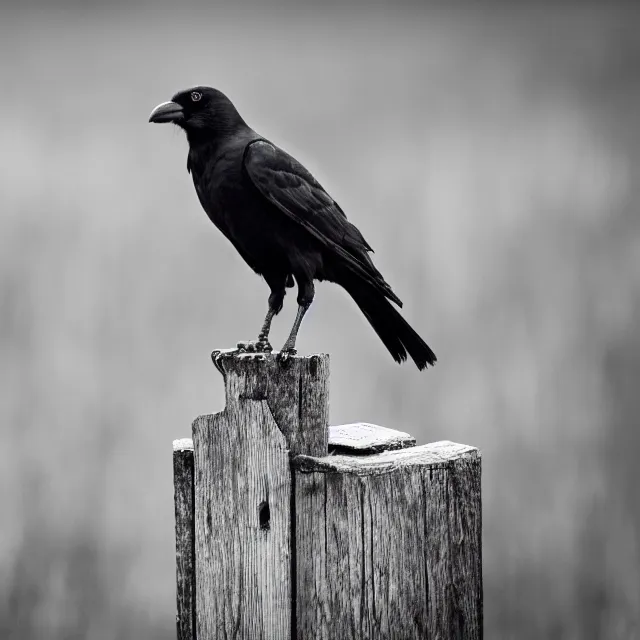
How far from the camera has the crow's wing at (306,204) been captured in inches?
124

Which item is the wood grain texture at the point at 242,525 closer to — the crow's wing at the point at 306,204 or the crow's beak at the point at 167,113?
the crow's wing at the point at 306,204

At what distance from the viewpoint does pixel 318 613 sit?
205cm

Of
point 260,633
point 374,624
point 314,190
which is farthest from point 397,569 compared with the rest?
point 314,190

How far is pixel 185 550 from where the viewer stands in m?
2.25

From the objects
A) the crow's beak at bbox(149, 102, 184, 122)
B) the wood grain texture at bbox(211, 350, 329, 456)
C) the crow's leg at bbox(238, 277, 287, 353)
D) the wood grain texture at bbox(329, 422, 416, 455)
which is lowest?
the wood grain texture at bbox(329, 422, 416, 455)

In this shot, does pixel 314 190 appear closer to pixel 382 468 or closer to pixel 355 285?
pixel 355 285

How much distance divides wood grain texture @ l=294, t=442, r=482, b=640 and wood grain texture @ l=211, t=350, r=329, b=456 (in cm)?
12

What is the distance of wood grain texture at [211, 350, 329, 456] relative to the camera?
221cm

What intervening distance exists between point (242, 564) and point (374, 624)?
40cm

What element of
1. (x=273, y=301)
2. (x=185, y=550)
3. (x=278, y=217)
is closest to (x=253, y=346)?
(x=273, y=301)

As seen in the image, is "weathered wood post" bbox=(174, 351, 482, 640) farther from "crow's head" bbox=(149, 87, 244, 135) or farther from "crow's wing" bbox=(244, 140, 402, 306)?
"crow's head" bbox=(149, 87, 244, 135)

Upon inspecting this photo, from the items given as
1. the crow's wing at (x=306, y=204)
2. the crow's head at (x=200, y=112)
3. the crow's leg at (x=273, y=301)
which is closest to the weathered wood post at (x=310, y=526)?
the crow's wing at (x=306, y=204)

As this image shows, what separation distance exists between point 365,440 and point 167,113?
6.08 feet

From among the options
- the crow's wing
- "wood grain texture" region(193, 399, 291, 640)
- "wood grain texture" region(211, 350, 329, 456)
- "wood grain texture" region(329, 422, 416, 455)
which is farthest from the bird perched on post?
"wood grain texture" region(193, 399, 291, 640)
